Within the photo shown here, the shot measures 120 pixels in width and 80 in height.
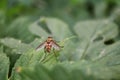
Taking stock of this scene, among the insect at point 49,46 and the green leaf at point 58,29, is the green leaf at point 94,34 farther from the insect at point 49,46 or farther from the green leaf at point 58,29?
the insect at point 49,46

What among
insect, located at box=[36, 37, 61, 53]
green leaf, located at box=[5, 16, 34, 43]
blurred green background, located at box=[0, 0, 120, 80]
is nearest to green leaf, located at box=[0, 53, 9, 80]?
blurred green background, located at box=[0, 0, 120, 80]

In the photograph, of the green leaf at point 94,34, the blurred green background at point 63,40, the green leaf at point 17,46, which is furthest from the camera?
the green leaf at point 94,34

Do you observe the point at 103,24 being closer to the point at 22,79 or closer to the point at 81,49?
the point at 81,49

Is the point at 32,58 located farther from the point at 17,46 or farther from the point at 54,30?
the point at 54,30

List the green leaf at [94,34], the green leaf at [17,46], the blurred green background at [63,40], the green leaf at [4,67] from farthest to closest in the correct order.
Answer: the green leaf at [94,34] < the green leaf at [17,46] < the green leaf at [4,67] < the blurred green background at [63,40]

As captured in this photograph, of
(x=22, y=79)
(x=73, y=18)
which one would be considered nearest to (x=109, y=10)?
(x=73, y=18)

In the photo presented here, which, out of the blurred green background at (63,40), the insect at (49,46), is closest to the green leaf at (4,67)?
the blurred green background at (63,40)

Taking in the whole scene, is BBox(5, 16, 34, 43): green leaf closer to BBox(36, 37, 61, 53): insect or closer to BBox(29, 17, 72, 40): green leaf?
BBox(29, 17, 72, 40): green leaf

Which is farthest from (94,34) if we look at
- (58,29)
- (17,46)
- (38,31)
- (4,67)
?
(4,67)

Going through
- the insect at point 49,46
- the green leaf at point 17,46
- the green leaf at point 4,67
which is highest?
the green leaf at point 17,46
